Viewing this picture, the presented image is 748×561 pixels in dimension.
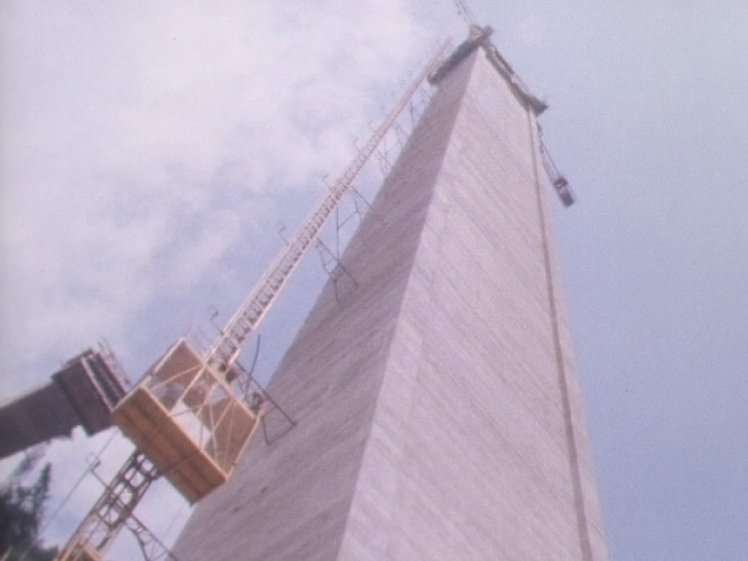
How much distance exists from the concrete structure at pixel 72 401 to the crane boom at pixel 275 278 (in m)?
1.94

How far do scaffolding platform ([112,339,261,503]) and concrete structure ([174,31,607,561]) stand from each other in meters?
0.70

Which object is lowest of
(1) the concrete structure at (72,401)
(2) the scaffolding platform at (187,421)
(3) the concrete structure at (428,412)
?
(3) the concrete structure at (428,412)

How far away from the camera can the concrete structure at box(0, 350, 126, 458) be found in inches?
669

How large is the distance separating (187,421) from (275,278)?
771cm

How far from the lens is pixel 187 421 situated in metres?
13.5

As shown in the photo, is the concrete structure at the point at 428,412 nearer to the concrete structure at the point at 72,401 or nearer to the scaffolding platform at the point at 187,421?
the scaffolding platform at the point at 187,421

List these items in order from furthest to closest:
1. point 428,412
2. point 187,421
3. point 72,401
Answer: point 72,401 < point 428,412 < point 187,421

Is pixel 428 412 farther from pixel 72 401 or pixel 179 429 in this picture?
pixel 72 401

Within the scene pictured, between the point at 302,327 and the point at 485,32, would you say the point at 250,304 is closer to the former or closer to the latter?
the point at 302,327

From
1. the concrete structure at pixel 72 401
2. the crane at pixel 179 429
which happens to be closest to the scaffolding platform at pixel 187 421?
the crane at pixel 179 429

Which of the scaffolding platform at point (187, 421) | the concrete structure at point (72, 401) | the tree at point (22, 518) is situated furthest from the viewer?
the concrete structure at point (72, 401)

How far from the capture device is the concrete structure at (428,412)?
11.6m

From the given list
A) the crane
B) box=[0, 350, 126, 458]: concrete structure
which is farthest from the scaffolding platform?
box=[0, 350, 126, 458]: concrete structure

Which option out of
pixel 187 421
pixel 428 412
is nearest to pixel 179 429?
pixel 187 421
